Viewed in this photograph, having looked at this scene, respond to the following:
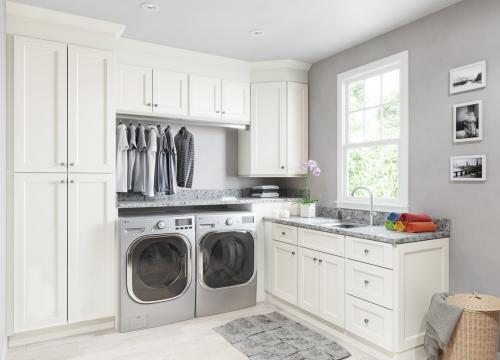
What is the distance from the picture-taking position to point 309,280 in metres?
3.17

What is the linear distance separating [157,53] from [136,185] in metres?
1.29

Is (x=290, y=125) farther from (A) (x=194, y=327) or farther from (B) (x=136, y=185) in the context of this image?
(A) (x=194, y=327)

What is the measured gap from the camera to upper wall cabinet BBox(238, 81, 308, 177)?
398 cm

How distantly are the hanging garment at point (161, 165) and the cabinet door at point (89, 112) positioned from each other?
0.53m

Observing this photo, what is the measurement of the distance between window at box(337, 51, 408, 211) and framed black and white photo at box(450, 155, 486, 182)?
1.33ft

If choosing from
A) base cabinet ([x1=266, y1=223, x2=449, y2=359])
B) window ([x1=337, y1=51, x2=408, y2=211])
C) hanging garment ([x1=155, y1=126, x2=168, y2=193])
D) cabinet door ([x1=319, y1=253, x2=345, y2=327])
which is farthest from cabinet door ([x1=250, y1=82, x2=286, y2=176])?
cabinet door ([x1=319, y1=253, x2=345, y2=327])

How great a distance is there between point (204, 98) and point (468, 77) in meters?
2.34

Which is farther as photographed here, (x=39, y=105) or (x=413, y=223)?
(x=39, y=105)

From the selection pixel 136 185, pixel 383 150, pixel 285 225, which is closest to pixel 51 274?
pixel 136 185

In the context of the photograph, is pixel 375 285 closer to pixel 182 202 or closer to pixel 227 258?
pixel 227 258

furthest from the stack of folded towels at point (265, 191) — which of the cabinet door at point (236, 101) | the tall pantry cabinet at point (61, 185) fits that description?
the tall pantry cabinet at point (61, 185)

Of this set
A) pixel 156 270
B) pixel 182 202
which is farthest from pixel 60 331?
pixel 182 202

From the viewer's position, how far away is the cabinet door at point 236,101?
12.7ft

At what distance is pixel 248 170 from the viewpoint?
4051 mm
